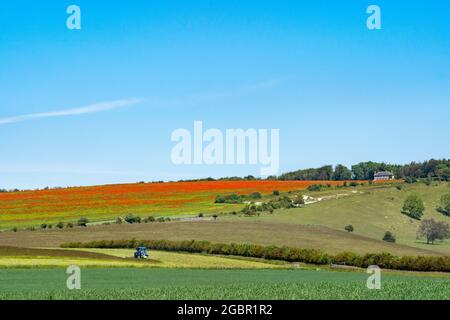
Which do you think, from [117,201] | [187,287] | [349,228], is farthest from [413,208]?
[187,287]

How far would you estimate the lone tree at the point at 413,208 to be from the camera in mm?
114562

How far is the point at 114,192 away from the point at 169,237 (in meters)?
33.9

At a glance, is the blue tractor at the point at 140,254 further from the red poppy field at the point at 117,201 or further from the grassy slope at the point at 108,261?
the red poppy field at the point at 117,201

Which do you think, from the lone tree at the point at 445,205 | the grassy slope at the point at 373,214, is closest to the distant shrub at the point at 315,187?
the grassy slope at the point at 373,214

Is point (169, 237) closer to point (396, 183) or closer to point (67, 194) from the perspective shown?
point (67, 194)

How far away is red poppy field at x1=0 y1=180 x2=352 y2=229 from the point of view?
97.0 meters

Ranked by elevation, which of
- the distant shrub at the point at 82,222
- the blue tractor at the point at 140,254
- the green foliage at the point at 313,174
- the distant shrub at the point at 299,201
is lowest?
the blue tractor at the point at 140,254

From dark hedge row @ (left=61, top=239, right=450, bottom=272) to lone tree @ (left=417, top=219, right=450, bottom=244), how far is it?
40514 millimetres

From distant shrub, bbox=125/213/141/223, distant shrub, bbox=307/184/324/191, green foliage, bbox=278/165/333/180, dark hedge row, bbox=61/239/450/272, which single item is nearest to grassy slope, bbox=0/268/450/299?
dark hedge row, bbox=61/239/450/272

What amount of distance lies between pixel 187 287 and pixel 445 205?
306 ft

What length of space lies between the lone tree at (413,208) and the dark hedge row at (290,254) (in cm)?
5431
